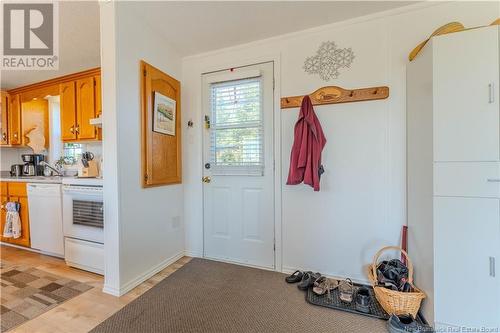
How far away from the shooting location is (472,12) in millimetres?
1736

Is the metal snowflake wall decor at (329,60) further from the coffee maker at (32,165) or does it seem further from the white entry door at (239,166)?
the coffee maker at (32,165)

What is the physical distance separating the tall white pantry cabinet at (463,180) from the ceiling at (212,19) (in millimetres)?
840

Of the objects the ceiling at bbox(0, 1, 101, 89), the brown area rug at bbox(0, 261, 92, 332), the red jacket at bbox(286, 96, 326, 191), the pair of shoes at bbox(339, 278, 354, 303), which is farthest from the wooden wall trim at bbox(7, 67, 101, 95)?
the pair of shoes at bbox(339, 278, 354, 303)

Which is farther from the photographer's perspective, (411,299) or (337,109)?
(337,109)

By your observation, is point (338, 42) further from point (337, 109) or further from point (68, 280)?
point (68, 280)

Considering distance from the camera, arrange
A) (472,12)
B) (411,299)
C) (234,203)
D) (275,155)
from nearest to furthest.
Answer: (411,299)
(472,12)
(275,155)
(234,203)

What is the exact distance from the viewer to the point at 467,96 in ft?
4.58

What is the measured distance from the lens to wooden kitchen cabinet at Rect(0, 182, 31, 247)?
286 cm

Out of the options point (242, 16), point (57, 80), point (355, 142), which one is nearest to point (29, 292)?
point (57, 80)

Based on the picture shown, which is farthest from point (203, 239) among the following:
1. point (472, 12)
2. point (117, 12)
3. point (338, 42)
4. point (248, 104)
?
point (472, 12)

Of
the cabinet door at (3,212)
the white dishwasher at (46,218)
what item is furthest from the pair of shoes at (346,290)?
the cabinet door at (3,212)

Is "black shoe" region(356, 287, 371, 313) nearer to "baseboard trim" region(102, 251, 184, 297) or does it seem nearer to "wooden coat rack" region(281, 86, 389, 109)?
"wooden coat rack" region(281, 86, 389, 109)

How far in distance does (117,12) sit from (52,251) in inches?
105

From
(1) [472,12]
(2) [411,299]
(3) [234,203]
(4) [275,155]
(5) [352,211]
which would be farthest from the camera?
(3) [234,203]
